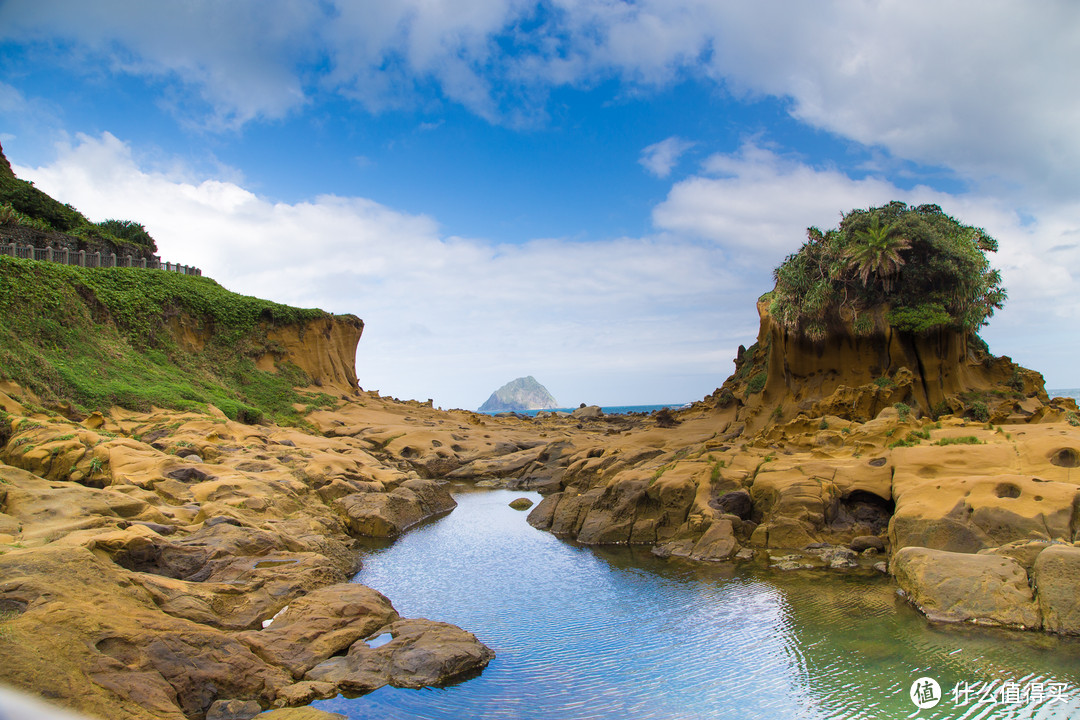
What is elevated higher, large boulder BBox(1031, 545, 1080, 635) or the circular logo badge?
large boulder BBox(1031, 545, 1080, 635)

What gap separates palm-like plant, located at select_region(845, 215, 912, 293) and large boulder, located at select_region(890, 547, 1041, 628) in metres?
17.5

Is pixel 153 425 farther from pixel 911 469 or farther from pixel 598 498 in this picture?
pixel 911 469

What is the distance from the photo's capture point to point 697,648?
12.0 meters

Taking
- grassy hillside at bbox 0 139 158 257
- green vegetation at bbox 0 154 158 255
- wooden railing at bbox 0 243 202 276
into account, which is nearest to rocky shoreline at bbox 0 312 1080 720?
wooden railing at bbox 0 243 202 276

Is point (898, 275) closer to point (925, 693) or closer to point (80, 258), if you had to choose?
point (925, 693)

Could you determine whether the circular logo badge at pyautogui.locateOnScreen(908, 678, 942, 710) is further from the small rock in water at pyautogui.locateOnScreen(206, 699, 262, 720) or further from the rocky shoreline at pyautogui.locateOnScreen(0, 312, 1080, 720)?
the small rock in water at pyautogui.locateOnScreen(206, 699, 262, 720)

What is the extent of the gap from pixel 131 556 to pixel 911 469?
59.5 ft

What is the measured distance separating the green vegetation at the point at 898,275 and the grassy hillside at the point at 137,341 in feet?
96.3

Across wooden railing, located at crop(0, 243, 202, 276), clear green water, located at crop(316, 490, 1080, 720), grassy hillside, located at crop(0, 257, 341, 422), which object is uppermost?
wooden railing, located at crop(0, 243, 202, 276)

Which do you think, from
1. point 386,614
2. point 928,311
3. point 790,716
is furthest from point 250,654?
point 928,311

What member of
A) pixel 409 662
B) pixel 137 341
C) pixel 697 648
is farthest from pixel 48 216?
pixel 697 648

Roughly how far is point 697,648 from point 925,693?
3.71 meters

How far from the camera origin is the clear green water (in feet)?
32.2

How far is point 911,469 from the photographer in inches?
677
